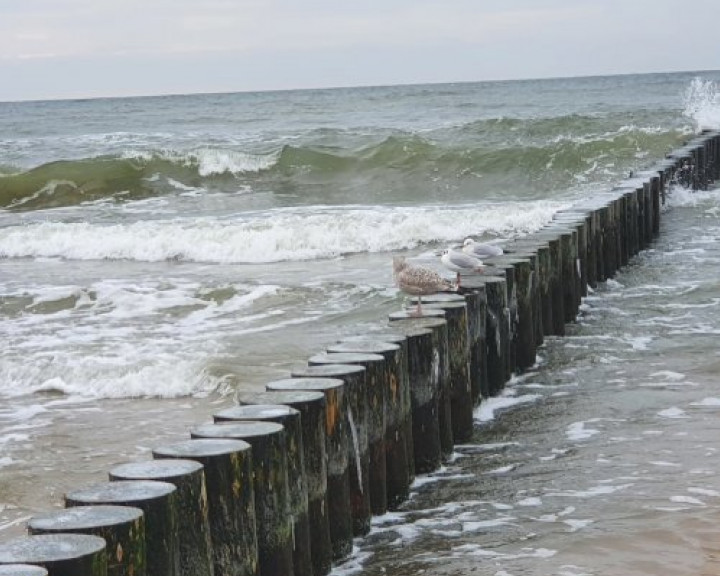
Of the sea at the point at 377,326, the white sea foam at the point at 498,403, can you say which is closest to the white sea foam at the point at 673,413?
the sea at the point at 377,326

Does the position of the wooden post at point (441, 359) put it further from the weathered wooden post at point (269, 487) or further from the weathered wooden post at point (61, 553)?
the weathered wooden post at point (61, 553)

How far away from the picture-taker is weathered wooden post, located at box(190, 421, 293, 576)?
14.7 feet

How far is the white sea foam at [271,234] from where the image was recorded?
58.2ft

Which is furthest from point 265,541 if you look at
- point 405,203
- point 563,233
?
point 405,203

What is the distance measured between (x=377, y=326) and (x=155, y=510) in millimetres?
6730

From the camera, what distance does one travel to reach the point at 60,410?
884cm

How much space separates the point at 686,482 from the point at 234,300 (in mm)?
7709

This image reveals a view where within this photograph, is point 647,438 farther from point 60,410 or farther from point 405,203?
point 405,203

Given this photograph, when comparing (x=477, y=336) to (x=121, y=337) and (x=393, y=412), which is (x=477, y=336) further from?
(x=121, y=337)

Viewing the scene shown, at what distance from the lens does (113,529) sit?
3.61m

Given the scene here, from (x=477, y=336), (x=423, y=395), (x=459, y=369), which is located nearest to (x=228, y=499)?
(x=423, y=395)

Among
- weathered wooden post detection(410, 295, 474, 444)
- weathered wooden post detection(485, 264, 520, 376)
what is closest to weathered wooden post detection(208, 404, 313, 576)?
weathered wooden post detection(410, 295, 474, 444)

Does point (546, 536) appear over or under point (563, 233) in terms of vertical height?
under

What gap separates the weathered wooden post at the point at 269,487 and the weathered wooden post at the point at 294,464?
73 millimetres
